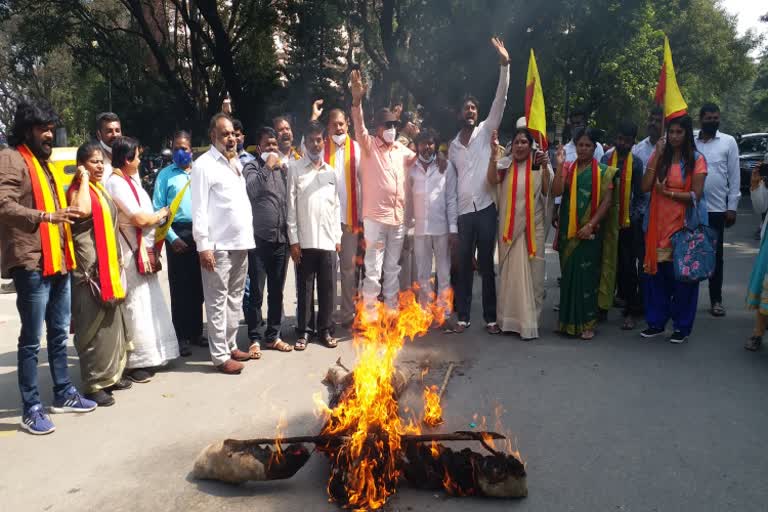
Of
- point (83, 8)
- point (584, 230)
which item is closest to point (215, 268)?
point (584, 230)

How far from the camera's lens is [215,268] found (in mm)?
5137

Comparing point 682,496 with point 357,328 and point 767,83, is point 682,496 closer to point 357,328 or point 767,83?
point 357,328

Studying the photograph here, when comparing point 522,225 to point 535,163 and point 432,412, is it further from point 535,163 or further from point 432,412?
point 432,412

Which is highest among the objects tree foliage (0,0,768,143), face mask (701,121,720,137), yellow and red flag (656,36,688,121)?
tree foliage (0,0,768,143)

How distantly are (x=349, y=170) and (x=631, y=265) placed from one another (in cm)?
321

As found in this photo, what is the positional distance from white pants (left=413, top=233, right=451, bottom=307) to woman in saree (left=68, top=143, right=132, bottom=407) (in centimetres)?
300

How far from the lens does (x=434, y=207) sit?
633 cm

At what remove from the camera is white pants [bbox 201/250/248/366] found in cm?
517

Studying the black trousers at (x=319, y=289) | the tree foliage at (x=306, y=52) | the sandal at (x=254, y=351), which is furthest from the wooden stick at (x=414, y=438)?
the tree foliage at (x=306, y=52)

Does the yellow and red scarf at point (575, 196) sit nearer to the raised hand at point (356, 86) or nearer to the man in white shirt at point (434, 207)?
the man in white shirt at point (434, 207)

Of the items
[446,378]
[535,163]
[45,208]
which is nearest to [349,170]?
[535,163]

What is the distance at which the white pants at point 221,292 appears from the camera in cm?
517

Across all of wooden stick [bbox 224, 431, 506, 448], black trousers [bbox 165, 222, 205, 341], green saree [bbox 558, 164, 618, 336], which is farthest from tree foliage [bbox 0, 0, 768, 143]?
wooden stick [bbox 224, 431, 506, 448]

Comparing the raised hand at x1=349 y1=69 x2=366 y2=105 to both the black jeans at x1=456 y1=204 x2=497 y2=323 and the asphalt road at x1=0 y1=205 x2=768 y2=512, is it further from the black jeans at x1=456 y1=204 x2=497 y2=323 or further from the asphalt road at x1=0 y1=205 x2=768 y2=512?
the asphalt road at x1=0 y1=205 x2=768 y2=512
